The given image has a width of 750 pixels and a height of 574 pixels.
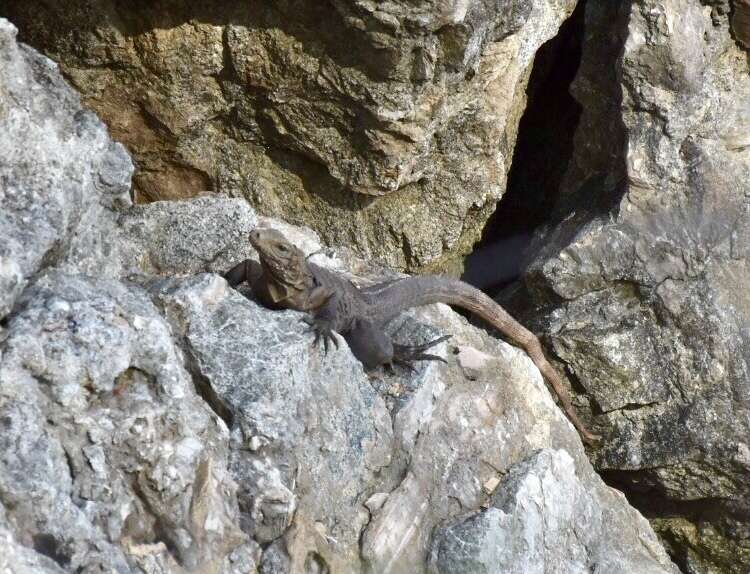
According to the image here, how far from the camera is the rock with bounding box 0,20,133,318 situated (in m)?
2.98

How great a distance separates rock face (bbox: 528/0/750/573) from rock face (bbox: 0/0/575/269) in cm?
54

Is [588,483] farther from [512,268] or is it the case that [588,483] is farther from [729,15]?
[729,15]

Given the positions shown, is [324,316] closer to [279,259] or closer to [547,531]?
[279,259]

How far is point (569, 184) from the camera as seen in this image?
5.41m

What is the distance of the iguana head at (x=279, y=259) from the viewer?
3.86 metres

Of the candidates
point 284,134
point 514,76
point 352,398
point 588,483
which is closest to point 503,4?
point 514,76

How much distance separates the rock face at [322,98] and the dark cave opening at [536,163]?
631mm

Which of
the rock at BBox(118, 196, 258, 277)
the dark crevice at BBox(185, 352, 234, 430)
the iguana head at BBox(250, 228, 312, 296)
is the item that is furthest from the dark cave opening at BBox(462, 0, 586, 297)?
the dark crevice at BBox(185, 352, 234, 430)

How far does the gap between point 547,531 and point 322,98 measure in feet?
6.59

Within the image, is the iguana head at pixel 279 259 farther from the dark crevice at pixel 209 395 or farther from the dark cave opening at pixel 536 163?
the dark cave opening at pixel 536 163

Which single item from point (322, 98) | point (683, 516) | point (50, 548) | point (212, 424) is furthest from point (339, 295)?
point (683, 516)

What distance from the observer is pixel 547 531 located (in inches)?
149

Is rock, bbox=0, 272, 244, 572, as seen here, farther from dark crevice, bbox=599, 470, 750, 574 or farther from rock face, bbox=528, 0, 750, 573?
dark crevice, bbox=599, 470, 750, 574

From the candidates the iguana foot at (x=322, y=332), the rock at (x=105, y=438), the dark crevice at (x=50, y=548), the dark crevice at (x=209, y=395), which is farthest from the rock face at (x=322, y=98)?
the dark crevice at (x=50, y=548)
